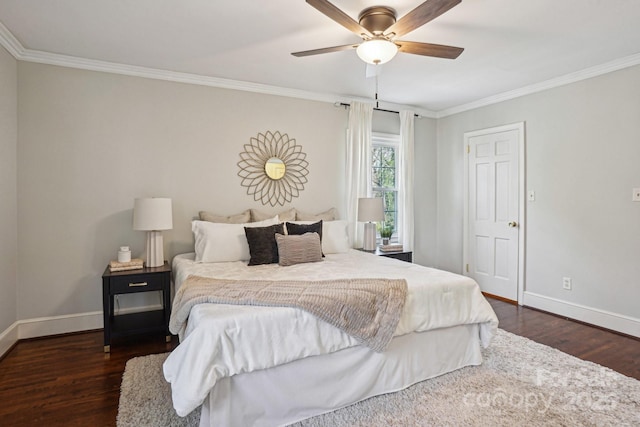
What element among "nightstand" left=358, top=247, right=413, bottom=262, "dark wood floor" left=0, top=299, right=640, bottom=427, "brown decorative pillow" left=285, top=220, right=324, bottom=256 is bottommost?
"dark wood floor" left=0, top=299, right=640, bottom=427

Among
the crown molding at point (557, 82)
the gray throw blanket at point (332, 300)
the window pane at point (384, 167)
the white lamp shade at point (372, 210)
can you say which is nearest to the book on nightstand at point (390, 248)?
the white lamp shade at point (372, 210)

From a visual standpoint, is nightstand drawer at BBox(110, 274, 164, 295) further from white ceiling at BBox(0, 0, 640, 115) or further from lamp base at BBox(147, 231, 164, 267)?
white ceiling at BBox(0, 0, 640, 115)

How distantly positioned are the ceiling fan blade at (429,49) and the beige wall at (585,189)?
6.58 feet

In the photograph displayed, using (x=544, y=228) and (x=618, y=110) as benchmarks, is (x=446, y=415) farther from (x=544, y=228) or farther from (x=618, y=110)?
(x=618, y=110)

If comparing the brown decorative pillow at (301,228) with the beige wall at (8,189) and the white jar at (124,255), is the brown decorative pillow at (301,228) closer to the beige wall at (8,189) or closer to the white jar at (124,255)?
the white jar at (124,255)

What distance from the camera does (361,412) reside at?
2047 millimetres

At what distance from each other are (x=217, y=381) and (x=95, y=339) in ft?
6.81

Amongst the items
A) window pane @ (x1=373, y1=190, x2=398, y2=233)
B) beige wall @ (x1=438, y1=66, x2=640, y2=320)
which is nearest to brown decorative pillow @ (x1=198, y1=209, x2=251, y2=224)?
window pane @ (x1=373, y1=190, x2=398, y2=233)

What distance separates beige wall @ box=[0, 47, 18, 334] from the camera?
2.83m

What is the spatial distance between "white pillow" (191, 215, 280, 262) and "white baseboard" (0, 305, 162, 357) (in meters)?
0.98

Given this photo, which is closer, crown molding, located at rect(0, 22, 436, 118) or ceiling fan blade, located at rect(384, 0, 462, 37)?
ceiling fan blade, located at rect(384, 0, 462, 37)

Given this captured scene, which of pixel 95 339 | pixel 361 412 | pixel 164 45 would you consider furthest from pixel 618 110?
pixel 95 339

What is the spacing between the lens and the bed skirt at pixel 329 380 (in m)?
1.81

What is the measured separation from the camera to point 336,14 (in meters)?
2.05
